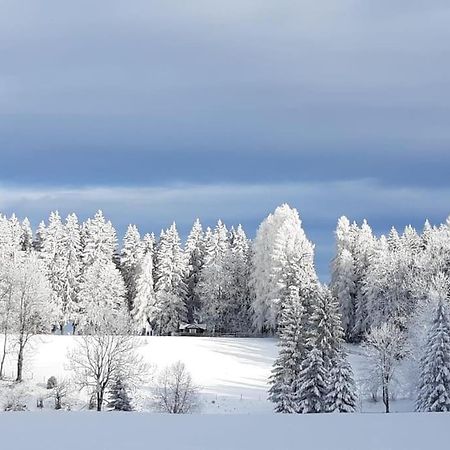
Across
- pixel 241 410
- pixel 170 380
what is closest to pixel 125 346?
pixel 170 380

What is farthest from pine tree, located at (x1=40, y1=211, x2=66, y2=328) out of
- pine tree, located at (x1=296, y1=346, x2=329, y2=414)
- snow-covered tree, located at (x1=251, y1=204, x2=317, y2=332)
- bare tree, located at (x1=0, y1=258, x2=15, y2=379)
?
pine tree, located at (x1=296, y1=346, x2=329, y2=414)

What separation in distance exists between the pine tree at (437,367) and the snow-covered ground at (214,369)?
238 inches

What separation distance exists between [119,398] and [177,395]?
3059 mm

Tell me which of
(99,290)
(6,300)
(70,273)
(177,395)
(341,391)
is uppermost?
(70,273)

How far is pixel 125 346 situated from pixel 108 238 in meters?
38.5

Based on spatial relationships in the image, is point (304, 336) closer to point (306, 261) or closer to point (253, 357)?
point (253, 357)

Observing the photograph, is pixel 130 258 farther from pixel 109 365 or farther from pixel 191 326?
pixel 109 365

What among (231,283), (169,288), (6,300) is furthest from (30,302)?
(231,283)

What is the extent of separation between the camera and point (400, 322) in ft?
179

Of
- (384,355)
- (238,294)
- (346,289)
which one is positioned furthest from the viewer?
(238,294)

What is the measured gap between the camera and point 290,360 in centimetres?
3897

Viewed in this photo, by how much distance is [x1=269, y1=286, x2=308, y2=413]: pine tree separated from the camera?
121 ft

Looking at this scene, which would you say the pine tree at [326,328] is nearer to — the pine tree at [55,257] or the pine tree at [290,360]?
the pine tree at [290,360]

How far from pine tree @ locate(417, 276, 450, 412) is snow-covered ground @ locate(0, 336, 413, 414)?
19.8ft
